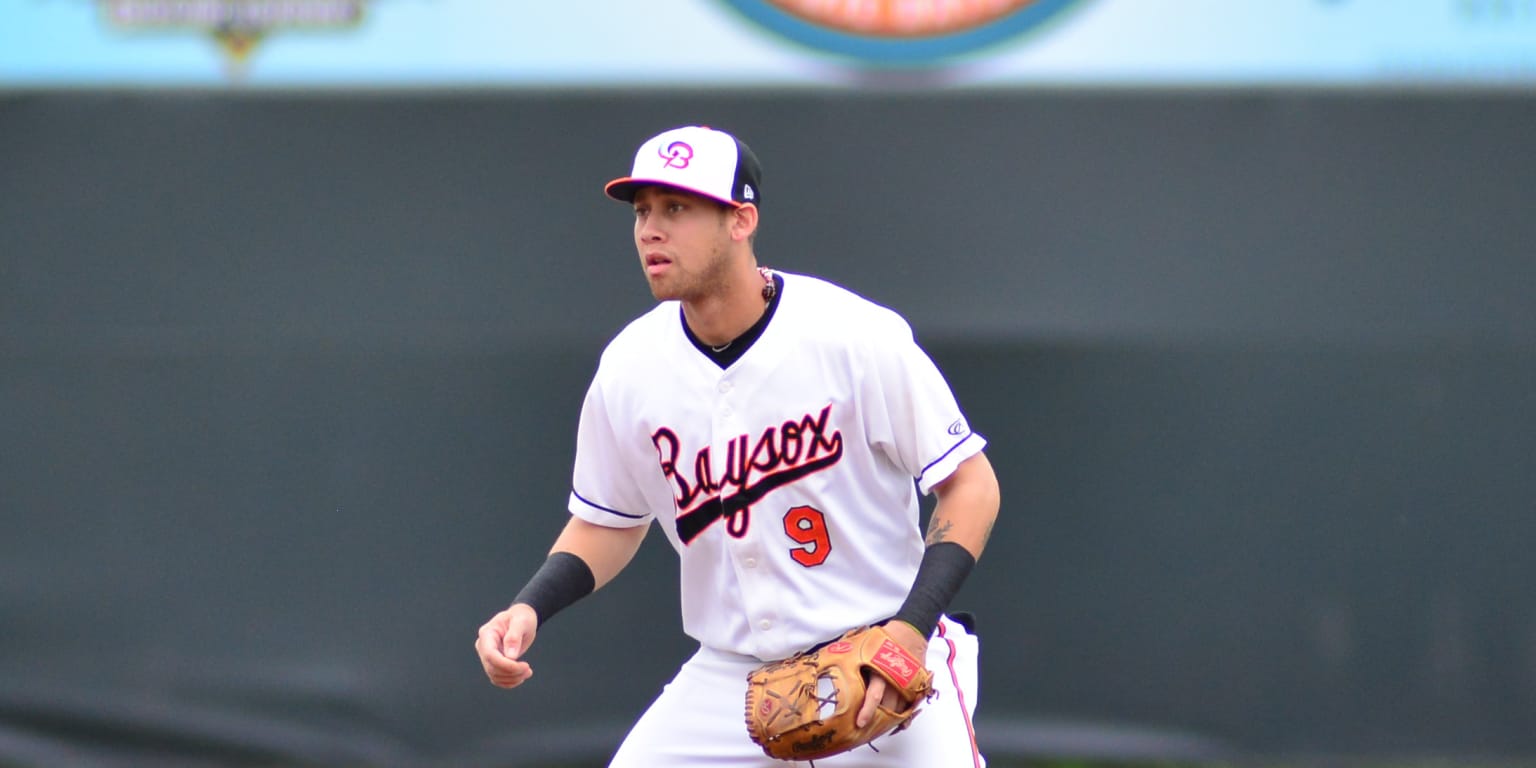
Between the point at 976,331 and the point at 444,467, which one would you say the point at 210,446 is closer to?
the point at 444,467

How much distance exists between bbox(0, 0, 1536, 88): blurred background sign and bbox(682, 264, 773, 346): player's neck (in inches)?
84.7

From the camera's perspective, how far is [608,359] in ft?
10.5

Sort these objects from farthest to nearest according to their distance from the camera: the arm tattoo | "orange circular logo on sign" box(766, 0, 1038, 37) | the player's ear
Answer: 1. "orange circular logo on sign" box(766, 0, 1038, 37)
2. the player's ear
3. the arm tattoo

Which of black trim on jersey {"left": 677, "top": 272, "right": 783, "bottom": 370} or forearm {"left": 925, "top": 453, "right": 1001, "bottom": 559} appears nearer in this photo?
forearm {"left": 925, "top": 453, "right": 1001, "bottom": 559}

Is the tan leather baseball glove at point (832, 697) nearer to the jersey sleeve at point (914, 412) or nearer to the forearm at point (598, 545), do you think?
the jersey sleeve at point (914, 412)

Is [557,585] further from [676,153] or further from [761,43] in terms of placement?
[761,43]

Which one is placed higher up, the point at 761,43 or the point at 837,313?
the point at 761,43

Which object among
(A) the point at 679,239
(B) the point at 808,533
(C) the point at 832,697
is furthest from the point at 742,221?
(C) the point at 832,697

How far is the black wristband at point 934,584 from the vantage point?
281cm

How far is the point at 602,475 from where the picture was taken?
3.27 metres

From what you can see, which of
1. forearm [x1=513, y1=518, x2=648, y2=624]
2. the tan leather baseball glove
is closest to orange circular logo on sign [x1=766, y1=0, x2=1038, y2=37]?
forearm [x1=513, y1=518, x2=648, y2=624]

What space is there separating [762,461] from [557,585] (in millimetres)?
456

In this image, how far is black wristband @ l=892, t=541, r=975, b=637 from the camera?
2.81m

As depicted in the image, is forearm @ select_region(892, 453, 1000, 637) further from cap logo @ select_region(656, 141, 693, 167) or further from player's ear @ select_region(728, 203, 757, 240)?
cap logo @ select_region(656, 141, 693, 167)
